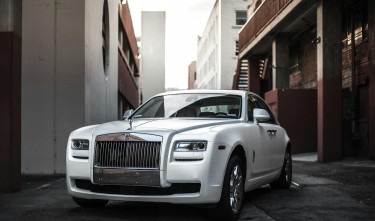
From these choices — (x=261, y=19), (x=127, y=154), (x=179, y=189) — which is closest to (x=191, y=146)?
(x=179, y=189)

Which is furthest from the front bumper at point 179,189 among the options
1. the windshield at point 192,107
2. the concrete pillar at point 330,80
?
the concrete pillar at point 330,80

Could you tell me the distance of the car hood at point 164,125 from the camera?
6.01 meters

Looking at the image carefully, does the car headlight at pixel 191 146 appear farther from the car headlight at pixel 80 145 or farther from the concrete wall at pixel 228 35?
the concrete wall at pixel 228 35

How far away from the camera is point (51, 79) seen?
39.0 feet

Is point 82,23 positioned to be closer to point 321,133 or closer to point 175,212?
point 175,212

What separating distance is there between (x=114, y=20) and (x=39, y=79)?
33.2 feet

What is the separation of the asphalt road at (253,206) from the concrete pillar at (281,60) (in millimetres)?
12763

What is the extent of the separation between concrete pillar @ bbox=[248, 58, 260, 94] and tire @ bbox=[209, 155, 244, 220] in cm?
2259

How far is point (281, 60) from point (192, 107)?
1600 cm

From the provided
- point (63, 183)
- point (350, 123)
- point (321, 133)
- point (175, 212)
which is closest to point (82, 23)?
point (63, 183)

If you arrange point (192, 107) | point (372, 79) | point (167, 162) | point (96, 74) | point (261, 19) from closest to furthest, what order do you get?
1. point (167, 162)
2. point (192, 107)
3. point (96, 74)
4. point (372, 79)
5. point (261, 19)

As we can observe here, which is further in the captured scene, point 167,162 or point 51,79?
point 51,79

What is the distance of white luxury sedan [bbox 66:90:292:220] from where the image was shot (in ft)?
18.5

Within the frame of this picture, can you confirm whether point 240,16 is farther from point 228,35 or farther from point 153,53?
point 153,53
